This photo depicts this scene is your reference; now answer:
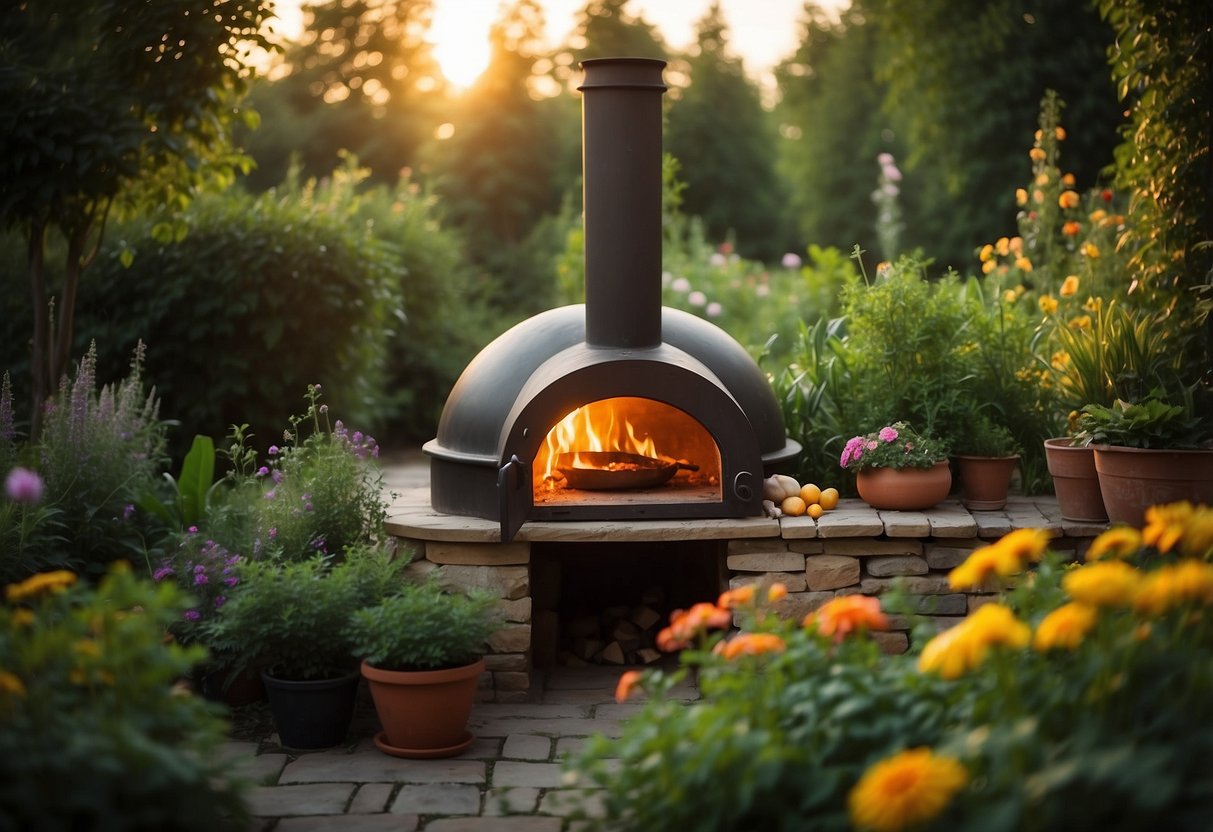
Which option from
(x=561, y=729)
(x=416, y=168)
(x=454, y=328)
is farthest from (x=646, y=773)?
(x=416, y=168)

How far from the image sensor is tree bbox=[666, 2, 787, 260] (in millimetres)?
21453

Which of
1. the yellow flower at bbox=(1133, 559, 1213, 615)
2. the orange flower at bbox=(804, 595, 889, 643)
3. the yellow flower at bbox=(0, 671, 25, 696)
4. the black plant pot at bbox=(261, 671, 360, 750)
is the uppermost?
the yellow flower at bbox=(1133, 559, 1213, 615)

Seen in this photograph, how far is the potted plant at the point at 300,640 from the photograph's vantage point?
395 cm

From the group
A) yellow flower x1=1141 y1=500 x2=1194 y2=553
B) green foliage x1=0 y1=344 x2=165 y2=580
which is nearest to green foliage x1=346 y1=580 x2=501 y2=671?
green foliage x1=0 y1=344 x2=165 y2=580

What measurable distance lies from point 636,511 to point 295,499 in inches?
52.6

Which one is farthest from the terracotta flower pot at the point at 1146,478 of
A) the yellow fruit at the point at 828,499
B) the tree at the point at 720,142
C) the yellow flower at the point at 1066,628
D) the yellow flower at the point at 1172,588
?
the tree at the point at 720,142

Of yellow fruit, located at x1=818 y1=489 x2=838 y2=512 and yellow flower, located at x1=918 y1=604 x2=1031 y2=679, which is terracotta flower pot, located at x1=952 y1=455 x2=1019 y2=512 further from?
yellow flower, located at x1=918 y1=604 x2=1031 y2=679

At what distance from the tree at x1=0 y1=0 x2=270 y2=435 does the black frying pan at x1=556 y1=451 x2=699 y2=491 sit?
8.11ft

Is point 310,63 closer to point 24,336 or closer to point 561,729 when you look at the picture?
point 24,336

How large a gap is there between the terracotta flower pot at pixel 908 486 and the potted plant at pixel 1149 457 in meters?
0.60

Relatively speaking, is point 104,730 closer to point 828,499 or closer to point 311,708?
point 311,708

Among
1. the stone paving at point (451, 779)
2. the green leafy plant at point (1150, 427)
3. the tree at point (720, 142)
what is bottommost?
the stone paving at point (451, 779)

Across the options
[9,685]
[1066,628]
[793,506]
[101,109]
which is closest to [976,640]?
[1066,628]

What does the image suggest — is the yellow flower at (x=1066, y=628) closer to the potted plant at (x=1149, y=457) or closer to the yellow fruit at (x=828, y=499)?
the potted plant at (x=1149, y=457)
